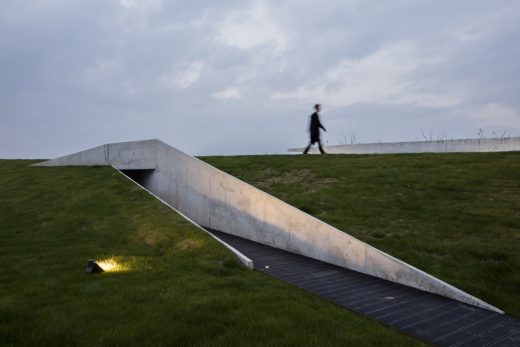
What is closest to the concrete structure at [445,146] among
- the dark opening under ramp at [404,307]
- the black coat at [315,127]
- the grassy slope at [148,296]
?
the black coat at [315,127]

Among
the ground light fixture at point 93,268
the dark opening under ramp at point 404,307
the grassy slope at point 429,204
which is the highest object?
the grassy slope at point 429,204

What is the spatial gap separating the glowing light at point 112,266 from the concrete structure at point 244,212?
12.3 feet

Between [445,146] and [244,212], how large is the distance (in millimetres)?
14528

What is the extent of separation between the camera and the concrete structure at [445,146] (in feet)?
58.5

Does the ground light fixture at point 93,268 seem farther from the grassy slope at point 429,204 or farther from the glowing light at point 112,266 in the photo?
the grassy slope at point 429,204

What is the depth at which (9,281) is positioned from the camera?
5906 mm

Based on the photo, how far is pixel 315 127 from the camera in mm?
15461

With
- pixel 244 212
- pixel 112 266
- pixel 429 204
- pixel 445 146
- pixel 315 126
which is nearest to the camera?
pixel 112 266

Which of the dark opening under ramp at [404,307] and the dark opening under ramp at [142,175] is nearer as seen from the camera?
the dark opening under ramp at [404,307]

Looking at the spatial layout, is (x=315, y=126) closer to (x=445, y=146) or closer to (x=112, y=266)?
(x=445, y=146)

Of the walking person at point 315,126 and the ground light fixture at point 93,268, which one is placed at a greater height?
the walking person at point 315,126

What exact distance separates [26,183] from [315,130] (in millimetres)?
11902

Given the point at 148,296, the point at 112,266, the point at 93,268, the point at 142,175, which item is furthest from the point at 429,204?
the point at 142,175

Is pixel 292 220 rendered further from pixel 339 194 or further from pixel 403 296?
pixel 403 296
